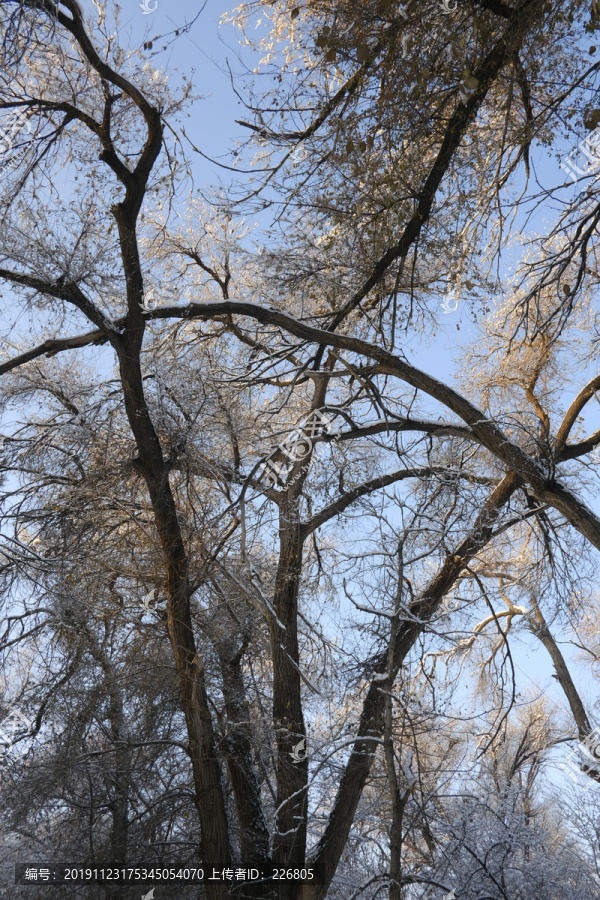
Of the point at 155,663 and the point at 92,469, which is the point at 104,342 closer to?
the point at 92,469

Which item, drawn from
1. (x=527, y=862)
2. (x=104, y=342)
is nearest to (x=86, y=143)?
(x=104, y=342)

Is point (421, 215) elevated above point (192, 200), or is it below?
below

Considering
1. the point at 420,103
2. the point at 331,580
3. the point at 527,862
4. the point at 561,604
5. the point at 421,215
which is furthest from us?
the point at 331,580

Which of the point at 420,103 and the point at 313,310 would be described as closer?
the point at 420,103

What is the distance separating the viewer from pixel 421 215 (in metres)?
6.05

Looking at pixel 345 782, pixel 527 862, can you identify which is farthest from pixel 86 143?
pixel 527 862

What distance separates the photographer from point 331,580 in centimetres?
845

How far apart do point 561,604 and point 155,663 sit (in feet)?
14.0

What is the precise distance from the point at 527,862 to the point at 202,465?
16.8ft

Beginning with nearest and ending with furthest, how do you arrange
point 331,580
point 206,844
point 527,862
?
point 206,844 < point 527,862 < point 331,580

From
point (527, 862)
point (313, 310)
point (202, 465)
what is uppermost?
point (313, 310)
